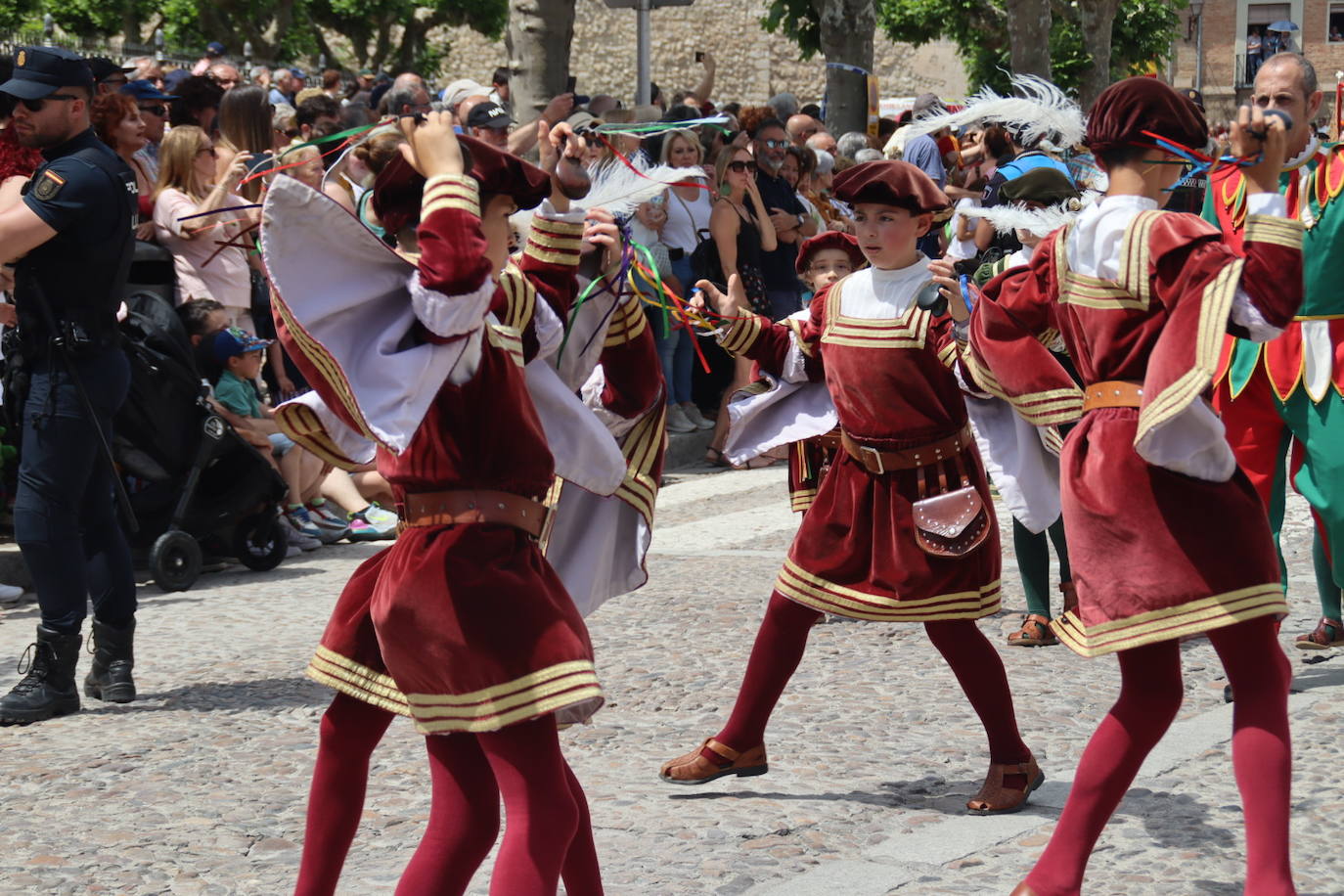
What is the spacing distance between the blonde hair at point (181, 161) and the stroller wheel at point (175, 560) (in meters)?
1.72

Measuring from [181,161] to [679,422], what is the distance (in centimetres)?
427

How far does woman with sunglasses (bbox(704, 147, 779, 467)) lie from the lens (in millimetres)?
10602

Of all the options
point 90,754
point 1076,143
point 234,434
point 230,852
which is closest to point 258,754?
point 90,754

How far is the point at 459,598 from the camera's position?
126 inches

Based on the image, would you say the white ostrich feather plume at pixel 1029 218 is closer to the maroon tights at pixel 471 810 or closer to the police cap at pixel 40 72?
the maroon tights at pixel 471 810

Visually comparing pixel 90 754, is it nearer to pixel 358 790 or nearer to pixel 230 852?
pixel 230 852

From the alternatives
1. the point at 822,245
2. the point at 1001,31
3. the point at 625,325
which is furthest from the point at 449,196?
the point at 1001,31

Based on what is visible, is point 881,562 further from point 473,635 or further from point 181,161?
point 181,161

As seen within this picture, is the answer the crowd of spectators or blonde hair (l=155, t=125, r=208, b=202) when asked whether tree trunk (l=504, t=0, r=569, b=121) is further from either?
blonde hair (l=155, t=125, r=208, b=202)

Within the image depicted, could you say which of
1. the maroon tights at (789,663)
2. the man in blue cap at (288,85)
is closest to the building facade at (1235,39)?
the man in blue cap at (288,85)

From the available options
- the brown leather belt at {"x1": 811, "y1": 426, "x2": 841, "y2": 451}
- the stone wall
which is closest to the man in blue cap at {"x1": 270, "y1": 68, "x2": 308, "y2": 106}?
the brown leather belt at {"x1": 811, "y1": 426, "x2": 841, "y2": 451}

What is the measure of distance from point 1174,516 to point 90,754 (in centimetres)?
311

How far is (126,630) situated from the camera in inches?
232

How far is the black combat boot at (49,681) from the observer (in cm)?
562
